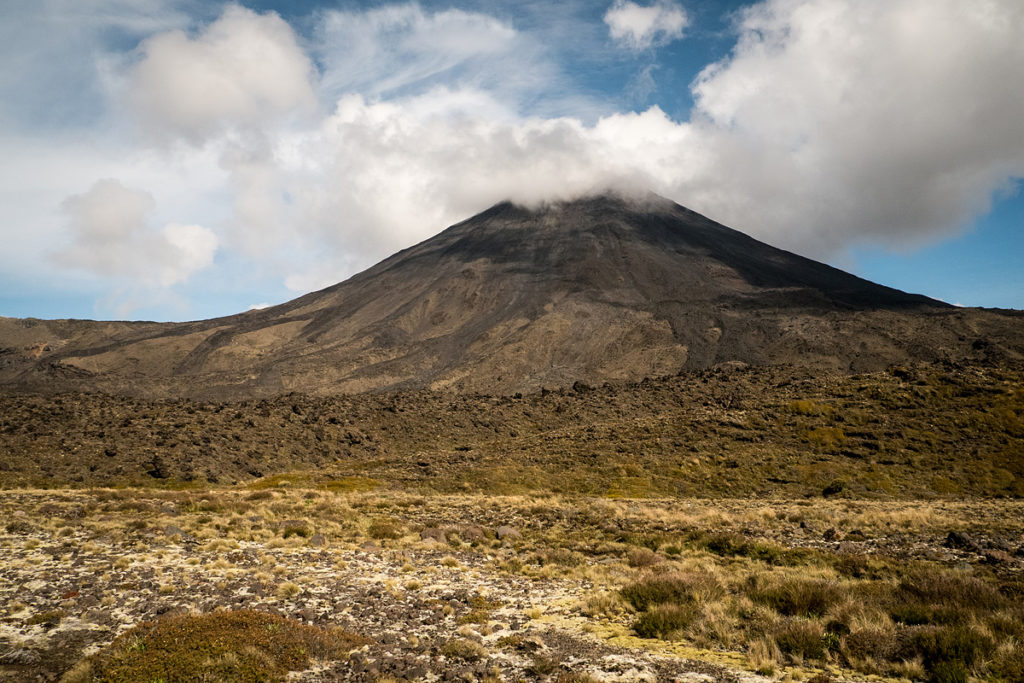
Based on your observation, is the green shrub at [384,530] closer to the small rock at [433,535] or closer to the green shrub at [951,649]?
the small rock at [433,535]

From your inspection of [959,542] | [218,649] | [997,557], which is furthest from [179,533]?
[959,542]

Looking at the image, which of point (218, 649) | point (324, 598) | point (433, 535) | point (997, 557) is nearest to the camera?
point (218, 649)

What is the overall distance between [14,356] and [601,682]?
635ft

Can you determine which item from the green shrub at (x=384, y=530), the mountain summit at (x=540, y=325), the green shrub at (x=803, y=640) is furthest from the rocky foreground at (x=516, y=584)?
the mountain summit at (x=540, y=325)

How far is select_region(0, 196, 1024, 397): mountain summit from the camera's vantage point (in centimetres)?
10700

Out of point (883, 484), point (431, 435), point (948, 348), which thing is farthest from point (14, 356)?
point (948, 348)

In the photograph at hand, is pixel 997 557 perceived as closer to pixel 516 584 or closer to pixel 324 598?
pixel 516 584

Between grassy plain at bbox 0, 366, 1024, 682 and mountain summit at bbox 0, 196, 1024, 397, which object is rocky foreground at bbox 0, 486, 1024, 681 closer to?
grassy plain at bbox 0, 366, 1024, 682

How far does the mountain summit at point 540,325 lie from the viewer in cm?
10700

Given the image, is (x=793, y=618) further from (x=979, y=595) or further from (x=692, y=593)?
(x=979, y=595)

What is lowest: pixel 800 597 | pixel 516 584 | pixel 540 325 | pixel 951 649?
pixel 516 584

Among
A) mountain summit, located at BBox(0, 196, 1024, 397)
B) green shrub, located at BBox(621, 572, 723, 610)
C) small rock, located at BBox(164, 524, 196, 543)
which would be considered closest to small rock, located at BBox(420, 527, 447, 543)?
small rock, located at BBox(164, 524, 196, 543)

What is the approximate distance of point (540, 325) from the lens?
125375 millimetres

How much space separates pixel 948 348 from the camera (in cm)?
9744
